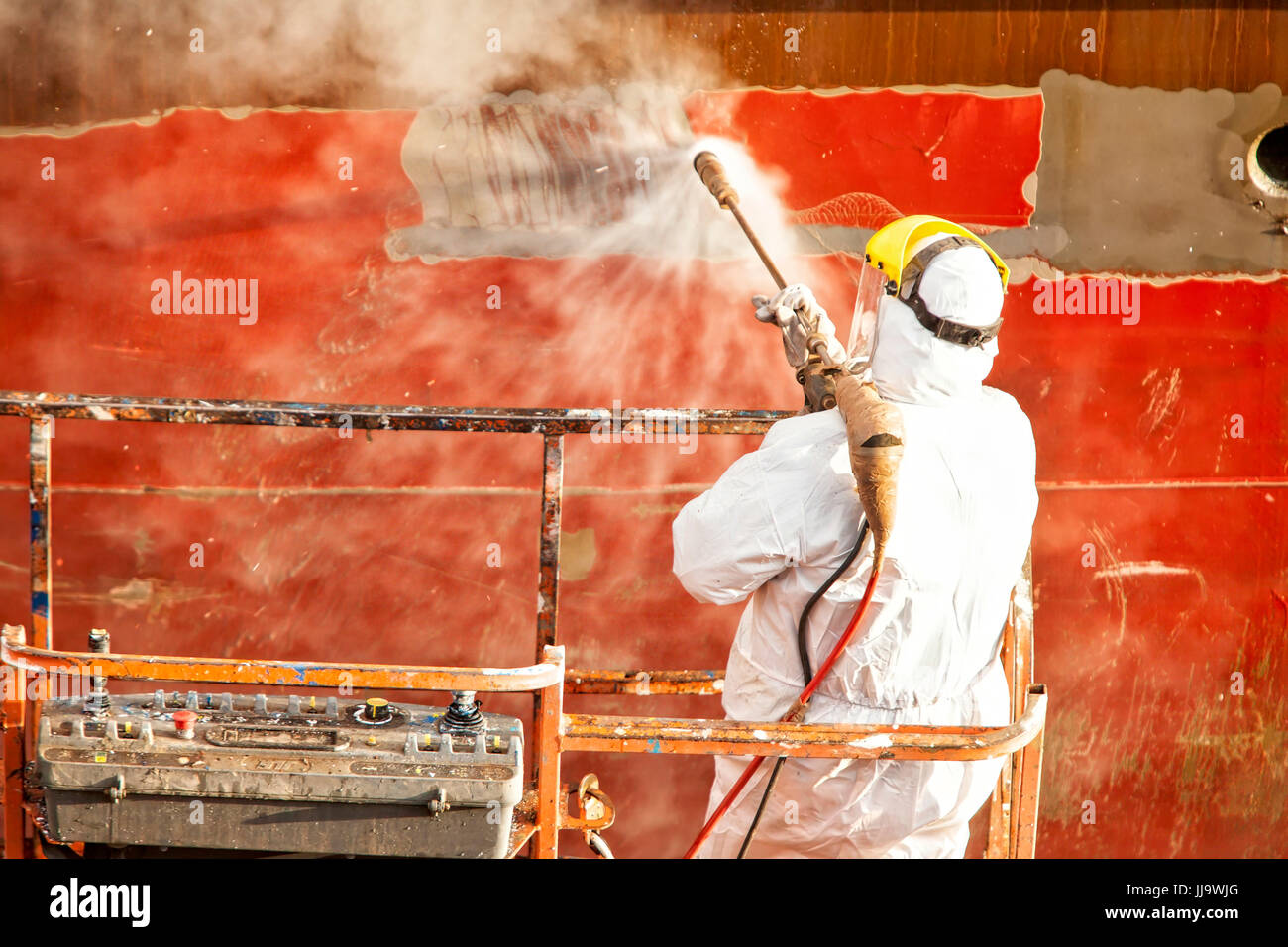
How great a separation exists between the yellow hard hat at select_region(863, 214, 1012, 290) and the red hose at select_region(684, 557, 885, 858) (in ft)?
1.89

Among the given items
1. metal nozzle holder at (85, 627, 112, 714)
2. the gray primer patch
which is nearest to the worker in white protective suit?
metal nozzle holder at (85, 627, 112, 714)

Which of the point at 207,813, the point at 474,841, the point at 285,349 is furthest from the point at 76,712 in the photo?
the point at 285,349

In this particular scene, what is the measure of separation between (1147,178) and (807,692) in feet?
7.87

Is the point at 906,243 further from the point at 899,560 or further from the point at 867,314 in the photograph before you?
the point at 899,560

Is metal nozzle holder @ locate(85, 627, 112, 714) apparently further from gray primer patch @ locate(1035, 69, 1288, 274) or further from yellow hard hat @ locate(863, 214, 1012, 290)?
gray primer patch @ locate(1035, 69, 1288, 274)

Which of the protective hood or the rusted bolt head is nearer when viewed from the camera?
the rusted bolt head

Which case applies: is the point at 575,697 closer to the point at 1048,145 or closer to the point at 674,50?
the point at 674,50

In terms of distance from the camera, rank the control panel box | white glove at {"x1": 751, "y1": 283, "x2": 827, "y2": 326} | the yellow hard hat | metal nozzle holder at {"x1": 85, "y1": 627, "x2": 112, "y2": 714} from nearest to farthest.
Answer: the control panel box → metal nozzle holder at {"x1": 85, "y1": 627, "x2": 112, "y2": 714} → the yellow hard hat → white glove at {"x1": 751, "y1": 283, "x2": 827, "y2": 326}

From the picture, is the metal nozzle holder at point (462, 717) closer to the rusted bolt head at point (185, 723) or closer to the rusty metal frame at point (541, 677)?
the rusty metal frame at point (541, 677)

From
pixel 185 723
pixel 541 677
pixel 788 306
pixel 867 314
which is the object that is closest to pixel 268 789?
pixel 185 723

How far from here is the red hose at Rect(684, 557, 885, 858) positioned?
7.57ft

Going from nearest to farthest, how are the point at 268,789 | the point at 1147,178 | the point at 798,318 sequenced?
the point at 268,789, the point at 798,318, the point at 1147,178

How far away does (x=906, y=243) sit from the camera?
7.98ft

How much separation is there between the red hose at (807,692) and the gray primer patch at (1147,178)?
2054 millimetres
